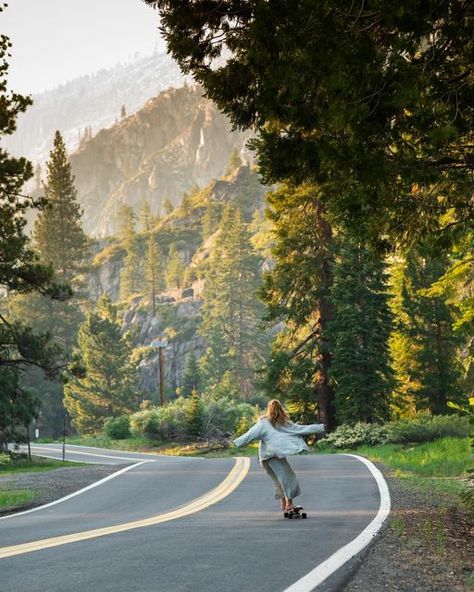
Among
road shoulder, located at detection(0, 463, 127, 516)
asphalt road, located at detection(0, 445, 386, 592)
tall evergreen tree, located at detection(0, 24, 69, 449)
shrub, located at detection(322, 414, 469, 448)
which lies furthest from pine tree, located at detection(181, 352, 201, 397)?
asphalt road, located at detection(0, 445, 386, 592)

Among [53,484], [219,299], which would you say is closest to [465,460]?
[53,484]

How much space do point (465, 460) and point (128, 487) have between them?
827 cm

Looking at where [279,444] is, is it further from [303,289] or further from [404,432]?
[303,289]

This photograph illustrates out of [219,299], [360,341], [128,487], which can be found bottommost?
[128,487]

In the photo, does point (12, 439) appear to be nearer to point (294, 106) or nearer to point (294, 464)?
point (294, 464)

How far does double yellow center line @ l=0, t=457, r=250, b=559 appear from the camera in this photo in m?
8.03

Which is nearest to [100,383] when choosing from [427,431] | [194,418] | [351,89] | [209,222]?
[194,418]

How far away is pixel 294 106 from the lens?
29.2 ft

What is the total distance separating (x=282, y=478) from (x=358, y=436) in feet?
57.9

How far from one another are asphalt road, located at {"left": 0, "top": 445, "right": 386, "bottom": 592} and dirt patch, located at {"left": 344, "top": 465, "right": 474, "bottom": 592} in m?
0.42

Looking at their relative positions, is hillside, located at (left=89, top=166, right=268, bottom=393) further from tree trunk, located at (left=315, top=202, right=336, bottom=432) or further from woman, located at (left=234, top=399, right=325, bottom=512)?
woman, located at (left=234, top=399, right=325, bottom=512)

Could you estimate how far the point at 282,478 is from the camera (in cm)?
1047

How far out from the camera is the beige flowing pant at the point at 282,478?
1044cm

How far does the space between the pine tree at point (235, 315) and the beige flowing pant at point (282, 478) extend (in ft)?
228
